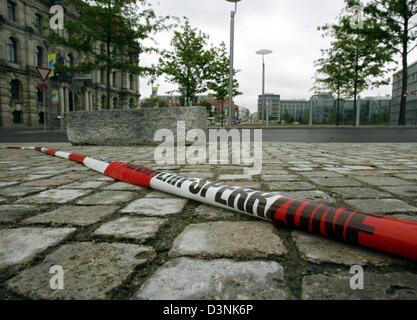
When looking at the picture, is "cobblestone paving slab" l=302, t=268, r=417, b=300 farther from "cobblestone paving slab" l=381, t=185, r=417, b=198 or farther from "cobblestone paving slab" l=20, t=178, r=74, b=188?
"cobblestone paving slab" l=20, t=178, r=74, b=188

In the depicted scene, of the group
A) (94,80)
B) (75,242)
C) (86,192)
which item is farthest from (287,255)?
(94,80)

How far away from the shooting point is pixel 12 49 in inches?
1186

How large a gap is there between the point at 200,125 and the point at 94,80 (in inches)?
1742

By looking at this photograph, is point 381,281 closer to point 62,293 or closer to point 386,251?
point 386,251

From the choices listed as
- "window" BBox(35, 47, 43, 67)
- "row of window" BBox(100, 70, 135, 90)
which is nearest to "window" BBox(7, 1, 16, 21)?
"window" BBox(35, 47, 43, 67)

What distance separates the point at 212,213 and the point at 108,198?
0.82 meters

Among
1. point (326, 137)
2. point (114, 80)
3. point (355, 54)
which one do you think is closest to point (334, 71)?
point (355, 54)

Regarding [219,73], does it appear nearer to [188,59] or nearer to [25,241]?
[188,59]

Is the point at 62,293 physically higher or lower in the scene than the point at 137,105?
lower

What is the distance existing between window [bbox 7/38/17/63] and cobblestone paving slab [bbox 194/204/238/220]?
3717 centimetres

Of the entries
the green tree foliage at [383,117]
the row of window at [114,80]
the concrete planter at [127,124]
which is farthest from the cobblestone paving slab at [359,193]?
the green tree foliage at [383,117]

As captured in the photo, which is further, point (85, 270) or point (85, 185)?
point (85, 185)
